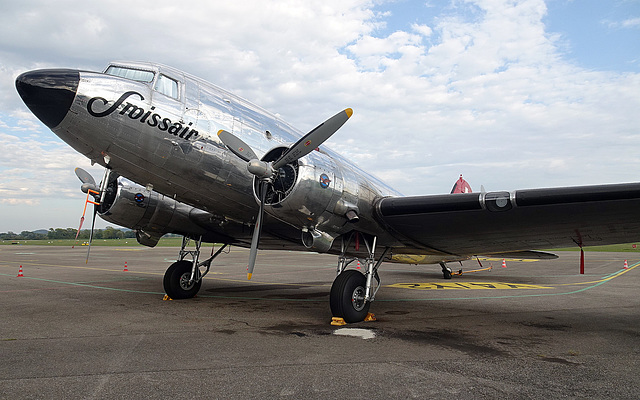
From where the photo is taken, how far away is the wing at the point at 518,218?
665 cm

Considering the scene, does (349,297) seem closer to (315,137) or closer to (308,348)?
(308,348)

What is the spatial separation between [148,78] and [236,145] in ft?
6.09

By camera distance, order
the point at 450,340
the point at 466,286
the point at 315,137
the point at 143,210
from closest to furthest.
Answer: the point at 450,340 < the point at 315,137 < the point at 143,210 < the point at 466,286

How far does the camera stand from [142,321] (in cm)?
795

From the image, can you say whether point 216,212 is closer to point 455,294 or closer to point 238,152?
point 238,152

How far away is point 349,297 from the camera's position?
25.8ft

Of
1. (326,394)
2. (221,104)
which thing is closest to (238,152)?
(221,104)

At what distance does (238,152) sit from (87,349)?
365 cm

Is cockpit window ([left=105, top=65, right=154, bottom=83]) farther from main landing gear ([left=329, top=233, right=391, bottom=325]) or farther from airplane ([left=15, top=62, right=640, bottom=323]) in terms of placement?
main landing gear ([left=329, top=233, right=391, bottom=325])

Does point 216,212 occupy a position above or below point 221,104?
below

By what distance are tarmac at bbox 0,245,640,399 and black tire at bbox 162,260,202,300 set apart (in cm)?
46

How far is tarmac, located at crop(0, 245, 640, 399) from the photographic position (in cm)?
432

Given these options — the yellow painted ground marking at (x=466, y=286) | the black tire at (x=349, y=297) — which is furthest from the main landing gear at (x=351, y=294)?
the yellow painted ground marking at (x=466, y=286)

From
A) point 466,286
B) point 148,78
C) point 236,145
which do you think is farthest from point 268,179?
point 466,286
